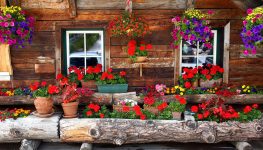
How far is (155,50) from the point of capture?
21.9 feet

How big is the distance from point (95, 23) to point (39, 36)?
3.89 ft

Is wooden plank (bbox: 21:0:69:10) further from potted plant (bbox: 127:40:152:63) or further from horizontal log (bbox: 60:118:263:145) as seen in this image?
horizontal log (bbox: 60:118:263:145)

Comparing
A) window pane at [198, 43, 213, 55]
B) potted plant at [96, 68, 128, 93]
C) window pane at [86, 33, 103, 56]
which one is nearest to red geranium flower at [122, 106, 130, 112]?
potted plant at [96, 68, 128, 93]

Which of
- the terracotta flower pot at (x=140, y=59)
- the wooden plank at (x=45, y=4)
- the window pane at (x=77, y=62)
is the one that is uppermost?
the wooden plank at (x=45, y=4)

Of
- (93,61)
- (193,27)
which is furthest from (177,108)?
(93,61)

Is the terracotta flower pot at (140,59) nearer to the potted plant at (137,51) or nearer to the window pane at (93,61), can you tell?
the potted plant at (137,51)

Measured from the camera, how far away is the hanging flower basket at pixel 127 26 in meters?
6.04

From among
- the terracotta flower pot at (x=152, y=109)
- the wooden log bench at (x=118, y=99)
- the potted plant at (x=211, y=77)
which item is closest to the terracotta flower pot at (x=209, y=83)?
the potted plant at (x=211, y=77)

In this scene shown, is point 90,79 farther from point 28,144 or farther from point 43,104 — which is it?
point 28,144

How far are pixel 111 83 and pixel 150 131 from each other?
132 cm

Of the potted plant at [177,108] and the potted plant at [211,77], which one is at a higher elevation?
the potted plant at [211,77]

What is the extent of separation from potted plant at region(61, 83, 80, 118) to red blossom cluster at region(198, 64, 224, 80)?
8.58 feet

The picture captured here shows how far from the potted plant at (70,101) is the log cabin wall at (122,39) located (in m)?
0.93

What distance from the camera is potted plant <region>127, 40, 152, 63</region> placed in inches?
246
